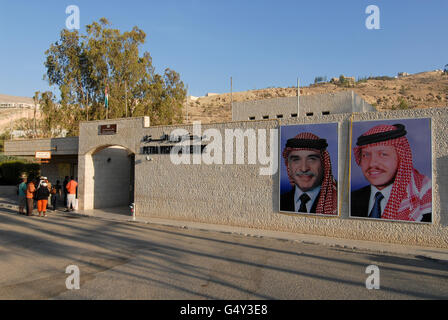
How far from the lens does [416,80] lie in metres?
75.7

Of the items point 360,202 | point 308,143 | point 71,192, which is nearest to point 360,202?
point 360,202

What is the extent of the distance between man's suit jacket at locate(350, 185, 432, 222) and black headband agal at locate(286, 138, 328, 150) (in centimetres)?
208

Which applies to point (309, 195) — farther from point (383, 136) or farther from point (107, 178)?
point (107, 178)

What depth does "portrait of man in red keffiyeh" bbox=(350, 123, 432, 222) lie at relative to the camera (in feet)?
35.4

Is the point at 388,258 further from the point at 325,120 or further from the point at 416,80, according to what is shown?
the point at 416,80

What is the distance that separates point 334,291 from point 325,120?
7619 millimetres

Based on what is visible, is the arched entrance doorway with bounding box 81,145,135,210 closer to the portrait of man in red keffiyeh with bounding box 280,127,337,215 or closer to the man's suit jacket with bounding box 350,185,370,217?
the portrait of man in red keffiyeh with bounding box 280,127,337,215

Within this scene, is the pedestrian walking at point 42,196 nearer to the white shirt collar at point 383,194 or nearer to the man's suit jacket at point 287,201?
the man's suit jacket at point 287,201

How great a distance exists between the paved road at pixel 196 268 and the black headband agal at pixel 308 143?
3815mm

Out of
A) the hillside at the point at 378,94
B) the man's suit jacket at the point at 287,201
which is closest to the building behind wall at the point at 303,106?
the man's suit jacket at the point at 287,201

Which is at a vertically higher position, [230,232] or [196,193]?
[196,193]

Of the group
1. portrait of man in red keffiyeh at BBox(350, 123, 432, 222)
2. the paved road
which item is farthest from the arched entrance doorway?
portrait of man in red keffiyeh at BBox(350, 123, 432, 222)

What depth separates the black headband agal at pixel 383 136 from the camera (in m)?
11.1
